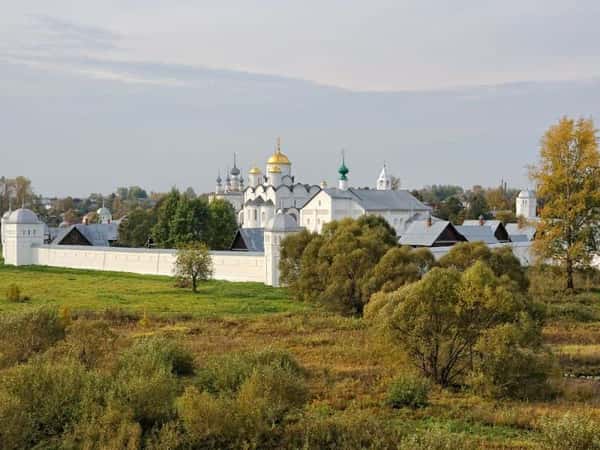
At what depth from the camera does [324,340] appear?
16828mm

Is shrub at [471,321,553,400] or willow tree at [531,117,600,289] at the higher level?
willow tree at [531,117,600,289]

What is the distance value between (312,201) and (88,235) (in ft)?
46.9

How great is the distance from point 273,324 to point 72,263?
2018 cm

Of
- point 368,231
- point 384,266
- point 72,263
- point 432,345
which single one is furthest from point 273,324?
point 72,263

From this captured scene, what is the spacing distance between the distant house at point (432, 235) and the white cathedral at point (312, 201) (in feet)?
15.3

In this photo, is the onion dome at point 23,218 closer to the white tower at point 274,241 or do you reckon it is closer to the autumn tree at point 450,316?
Answer: the white tower at point 274,241

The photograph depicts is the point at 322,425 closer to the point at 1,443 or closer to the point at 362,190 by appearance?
the point at 1,443

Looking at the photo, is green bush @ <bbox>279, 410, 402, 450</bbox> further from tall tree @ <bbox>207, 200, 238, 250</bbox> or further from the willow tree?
tall tree @ <bbox>207, 200, 238, 250</bbox>

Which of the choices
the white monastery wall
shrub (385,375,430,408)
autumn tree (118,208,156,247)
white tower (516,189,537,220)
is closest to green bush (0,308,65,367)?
shrub (385,375,430,408)

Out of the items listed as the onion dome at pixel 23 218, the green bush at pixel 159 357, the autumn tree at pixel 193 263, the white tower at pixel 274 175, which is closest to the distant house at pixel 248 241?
the autumn tree at pixel 193 263

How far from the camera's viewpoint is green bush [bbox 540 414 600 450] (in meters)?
7.45

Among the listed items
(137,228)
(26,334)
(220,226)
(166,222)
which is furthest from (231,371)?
(137,228)

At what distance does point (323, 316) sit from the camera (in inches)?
813

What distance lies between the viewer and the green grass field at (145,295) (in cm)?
2181
